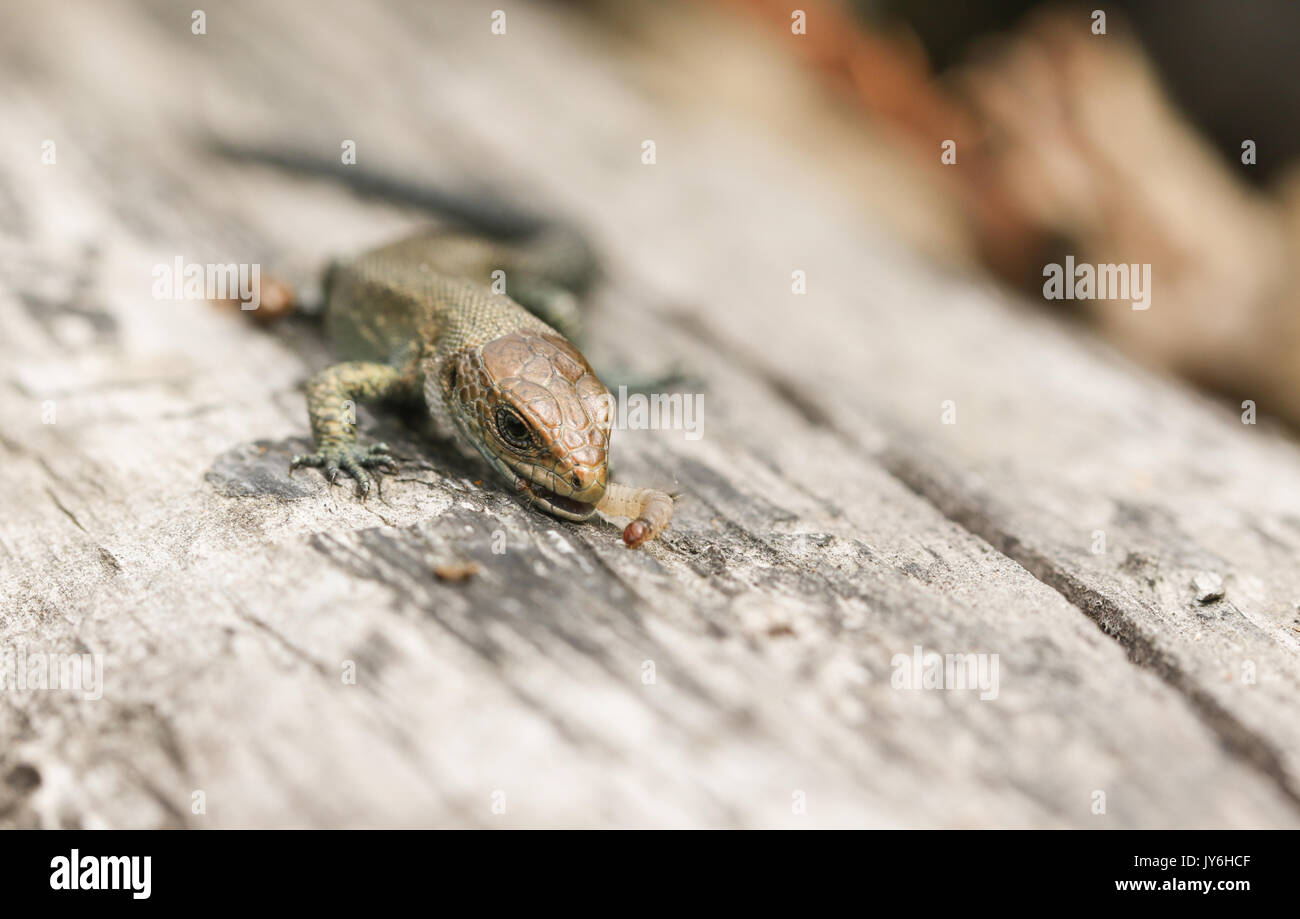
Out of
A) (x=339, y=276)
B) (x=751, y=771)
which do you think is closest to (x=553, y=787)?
(x=751, y=771)

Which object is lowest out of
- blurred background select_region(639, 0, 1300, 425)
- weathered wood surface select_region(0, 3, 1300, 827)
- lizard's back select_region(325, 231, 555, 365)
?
weathered wood surface select_region(0, 3, 1300, 827)

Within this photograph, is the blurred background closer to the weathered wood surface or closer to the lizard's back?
the weathered wood surface

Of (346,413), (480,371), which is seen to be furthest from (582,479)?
(346,413)

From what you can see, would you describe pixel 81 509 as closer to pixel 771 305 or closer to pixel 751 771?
pixel 751 771

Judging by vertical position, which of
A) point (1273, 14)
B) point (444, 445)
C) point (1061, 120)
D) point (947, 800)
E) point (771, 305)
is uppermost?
point (1273, 14)

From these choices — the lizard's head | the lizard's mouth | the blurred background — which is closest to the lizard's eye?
the lizard's head

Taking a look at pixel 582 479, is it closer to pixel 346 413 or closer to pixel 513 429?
pixel 513 429

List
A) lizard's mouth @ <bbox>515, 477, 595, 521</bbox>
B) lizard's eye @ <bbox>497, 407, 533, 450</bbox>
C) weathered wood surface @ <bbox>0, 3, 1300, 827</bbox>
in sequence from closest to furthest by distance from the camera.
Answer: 1. weathered wood surface @ <bbox>0, 3, 1300, 827</bbox>
2. lizard's mouth @ <bbox>515, 477, 595, 521</bbox>
3. lizard's eye @ <bbox>497, 407, 533, 450</bbox>
